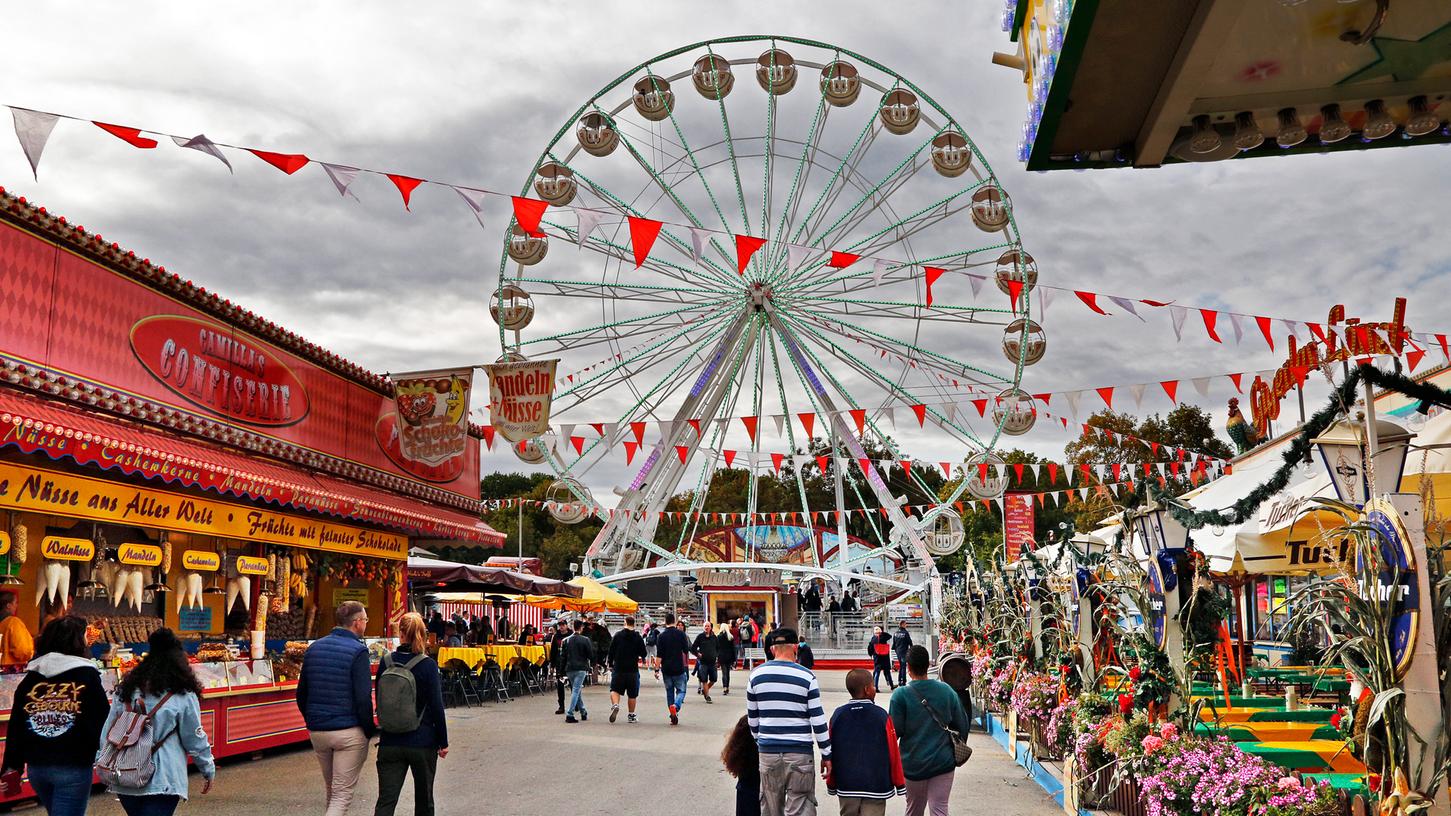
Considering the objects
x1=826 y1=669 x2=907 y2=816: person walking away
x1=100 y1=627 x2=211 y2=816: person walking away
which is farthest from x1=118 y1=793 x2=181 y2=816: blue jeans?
x1=826 y1=669 x2=907 y2=816: person walking away

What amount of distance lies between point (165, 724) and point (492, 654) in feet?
56.8

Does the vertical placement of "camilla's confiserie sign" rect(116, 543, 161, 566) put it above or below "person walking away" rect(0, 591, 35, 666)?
above

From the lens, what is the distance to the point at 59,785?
242 inches

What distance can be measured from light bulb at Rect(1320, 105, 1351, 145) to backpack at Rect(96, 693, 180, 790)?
249 inches

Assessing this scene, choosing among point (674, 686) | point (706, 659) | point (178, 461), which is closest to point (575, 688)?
point (674, 686)

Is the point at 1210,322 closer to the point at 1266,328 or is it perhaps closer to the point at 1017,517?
the point at 1266,328

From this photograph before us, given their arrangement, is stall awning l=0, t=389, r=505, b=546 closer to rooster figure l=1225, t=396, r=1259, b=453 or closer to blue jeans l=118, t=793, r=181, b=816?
blue jeans l=118, t=793, r=181, b=816

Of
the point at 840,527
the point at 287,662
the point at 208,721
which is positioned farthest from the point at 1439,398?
the point at 840,527

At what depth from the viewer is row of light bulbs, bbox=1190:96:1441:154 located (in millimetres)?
4898

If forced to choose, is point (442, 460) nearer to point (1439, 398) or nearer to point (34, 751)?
point (34, 751)

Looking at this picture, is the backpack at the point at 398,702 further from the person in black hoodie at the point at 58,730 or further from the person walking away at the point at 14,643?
the person walking away at the point at 14,643

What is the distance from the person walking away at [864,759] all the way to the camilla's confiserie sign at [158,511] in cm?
705

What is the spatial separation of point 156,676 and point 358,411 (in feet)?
33.4

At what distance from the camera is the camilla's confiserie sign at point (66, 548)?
423 inches
